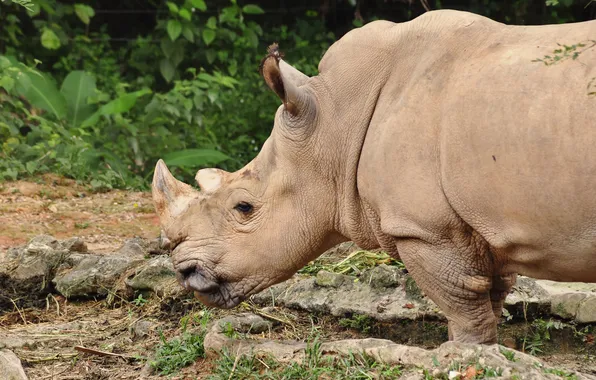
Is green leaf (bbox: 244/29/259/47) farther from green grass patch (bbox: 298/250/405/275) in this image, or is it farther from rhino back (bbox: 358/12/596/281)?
rhino back (bbox: 358/12/596/281)

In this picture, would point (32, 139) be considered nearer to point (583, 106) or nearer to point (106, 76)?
point (106, 76)

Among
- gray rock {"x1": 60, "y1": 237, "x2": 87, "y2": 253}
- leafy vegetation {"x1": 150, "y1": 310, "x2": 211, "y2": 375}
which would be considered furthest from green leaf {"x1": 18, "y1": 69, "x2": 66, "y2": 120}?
leafy vegetation {"x1": 150, "y1": 310, "x2": 211, "y2": 375}

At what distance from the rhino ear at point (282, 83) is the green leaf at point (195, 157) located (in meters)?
5.94

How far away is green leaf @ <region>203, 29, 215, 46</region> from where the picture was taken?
12.2 metres

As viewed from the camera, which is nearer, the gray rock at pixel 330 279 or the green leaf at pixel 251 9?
the gray rock at pixel 330 279

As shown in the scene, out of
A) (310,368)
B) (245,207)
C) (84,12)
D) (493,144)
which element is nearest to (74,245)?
(245,207)

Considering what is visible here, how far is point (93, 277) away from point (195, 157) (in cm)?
415

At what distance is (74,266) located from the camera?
24.3ft

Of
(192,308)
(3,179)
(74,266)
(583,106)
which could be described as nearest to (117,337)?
(192,308)

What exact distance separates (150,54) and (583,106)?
9.26m

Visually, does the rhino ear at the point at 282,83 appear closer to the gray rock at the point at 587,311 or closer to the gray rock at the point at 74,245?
the gray rock at the point at 587,311

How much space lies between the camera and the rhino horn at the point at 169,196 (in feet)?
18.4

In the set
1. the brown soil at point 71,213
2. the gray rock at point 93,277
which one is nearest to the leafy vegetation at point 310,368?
the gray rock at point 93,277

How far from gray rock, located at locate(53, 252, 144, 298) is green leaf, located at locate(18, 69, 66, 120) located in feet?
14.9
